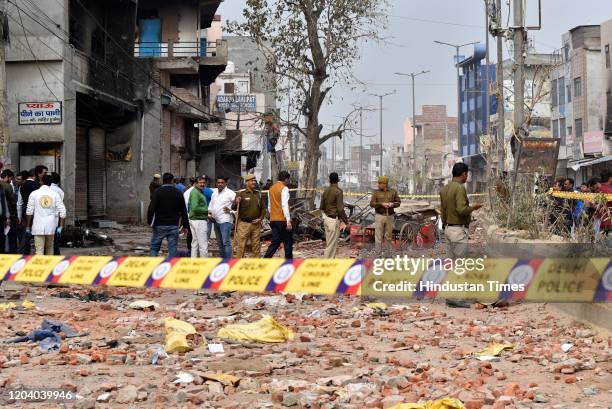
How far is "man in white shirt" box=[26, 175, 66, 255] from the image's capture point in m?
13.1

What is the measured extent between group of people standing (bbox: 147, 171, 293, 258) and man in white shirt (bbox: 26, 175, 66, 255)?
1413 millimetres

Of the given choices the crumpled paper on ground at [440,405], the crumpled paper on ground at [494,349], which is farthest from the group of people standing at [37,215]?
the crumpled paper on ground at [440,405]

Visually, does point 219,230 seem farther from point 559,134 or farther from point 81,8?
point 559,134

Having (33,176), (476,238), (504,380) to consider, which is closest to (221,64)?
(476,238)

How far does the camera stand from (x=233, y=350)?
26.5 feet

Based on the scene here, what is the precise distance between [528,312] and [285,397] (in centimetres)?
477

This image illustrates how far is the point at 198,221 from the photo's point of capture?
1488cm

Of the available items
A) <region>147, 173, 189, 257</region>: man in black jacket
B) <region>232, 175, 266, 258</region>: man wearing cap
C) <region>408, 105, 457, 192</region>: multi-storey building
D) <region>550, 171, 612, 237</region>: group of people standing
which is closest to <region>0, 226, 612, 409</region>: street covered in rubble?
<region>550, 171, 612, 237</region>: group of people standing

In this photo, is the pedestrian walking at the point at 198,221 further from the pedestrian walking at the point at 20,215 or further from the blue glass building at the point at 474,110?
the blue glass building at the point at 474,110

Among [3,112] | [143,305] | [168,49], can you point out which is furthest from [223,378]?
[168,49]

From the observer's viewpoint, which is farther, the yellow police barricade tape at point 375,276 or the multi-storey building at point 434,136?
the multi-storey building at point 434,136

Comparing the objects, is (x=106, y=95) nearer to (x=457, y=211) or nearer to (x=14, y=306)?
(x=14, y=306)

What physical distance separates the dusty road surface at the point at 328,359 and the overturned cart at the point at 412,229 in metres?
7.82

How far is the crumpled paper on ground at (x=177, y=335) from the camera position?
7.93m
